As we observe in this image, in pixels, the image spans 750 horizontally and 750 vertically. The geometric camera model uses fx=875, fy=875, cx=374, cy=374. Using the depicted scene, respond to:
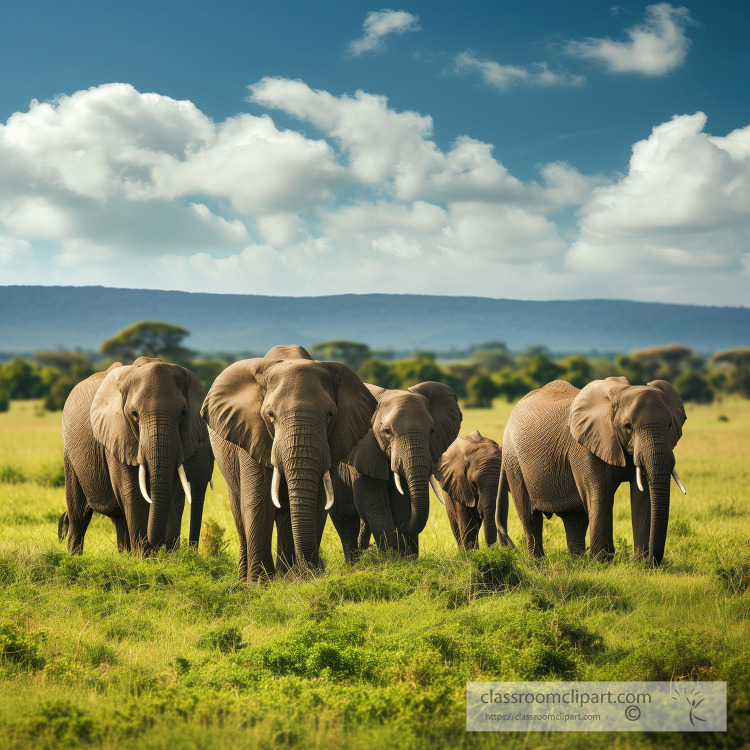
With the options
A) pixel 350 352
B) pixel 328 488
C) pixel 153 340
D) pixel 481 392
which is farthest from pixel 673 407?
pixel 350 352

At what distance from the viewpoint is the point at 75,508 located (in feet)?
39.6

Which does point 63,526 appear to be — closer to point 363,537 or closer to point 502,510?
point 363,537

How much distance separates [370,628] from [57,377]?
4265 inches

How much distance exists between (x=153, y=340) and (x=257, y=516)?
11300 cm

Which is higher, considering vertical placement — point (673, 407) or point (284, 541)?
point (673, 407)

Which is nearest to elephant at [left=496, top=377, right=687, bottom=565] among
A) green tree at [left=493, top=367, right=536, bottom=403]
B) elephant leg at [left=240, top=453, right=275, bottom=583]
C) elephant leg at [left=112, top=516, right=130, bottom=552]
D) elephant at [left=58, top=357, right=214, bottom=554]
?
elephant leg at [left=240, top=453, right=275, bottom=583]

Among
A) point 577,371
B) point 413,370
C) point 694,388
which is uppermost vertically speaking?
point 413,370

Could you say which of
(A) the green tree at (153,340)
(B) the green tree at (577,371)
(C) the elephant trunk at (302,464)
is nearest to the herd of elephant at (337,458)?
(C) the elephant trunk at (302,464)

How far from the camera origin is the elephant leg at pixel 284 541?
9.50 meters

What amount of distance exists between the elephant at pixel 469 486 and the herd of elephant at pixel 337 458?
23 millimetres

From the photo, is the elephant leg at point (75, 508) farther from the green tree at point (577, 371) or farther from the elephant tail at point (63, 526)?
the green tree at point (577, 371)

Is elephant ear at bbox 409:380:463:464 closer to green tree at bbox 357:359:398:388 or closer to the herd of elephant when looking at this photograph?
the herd of elephant

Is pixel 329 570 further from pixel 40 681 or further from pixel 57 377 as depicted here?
pixel 57 377

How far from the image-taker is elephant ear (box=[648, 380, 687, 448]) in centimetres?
1107
